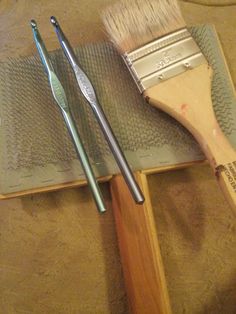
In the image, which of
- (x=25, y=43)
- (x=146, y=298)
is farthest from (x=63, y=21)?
(x=146, y=298)

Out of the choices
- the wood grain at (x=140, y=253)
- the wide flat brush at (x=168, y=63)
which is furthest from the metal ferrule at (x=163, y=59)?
the wood grain at (x=140, y=253)

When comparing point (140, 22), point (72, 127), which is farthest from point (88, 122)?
point (140, 22)

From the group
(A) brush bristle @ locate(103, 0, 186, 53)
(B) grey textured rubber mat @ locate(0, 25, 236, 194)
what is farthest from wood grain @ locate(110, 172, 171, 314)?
(A) brush bristle @ locate(103, 0, 186, 53)

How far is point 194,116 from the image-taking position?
1.22 feet

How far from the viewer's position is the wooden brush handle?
34 cm

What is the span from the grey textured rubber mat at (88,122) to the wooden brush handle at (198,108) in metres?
0.03

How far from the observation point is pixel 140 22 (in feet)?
1.35

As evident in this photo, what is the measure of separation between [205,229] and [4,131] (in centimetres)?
30

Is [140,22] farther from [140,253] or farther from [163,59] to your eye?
[140,253]

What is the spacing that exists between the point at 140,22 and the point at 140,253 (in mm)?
296

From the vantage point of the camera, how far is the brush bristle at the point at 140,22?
1.34ft

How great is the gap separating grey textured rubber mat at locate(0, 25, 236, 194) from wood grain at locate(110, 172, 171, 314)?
4 centimetres

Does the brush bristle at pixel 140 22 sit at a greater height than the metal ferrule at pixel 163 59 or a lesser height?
greater

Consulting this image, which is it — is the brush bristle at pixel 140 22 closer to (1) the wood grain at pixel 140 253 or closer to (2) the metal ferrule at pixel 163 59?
(2) the metal ferrule at pixel 163 59
